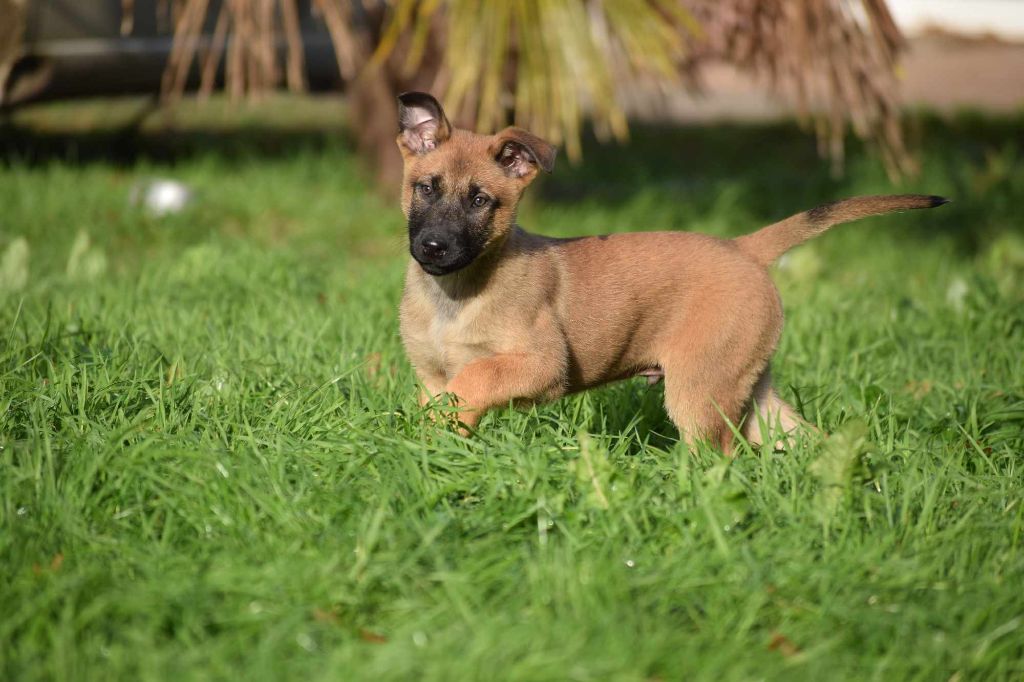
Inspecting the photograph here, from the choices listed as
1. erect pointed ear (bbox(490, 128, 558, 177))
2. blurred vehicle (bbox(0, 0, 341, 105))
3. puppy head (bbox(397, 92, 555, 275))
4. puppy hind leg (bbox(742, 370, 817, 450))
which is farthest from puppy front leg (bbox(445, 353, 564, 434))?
blurred vehicle (bbox(0, 0, 341, 105))

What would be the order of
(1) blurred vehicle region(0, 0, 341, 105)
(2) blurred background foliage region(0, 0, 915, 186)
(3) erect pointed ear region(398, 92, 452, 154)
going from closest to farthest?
(3) erect pointed ear region(398, 92, 452, 154), (2) blurred background foliage region(0, 0, 915, 186), (1) blurred vehicle region(0, 0, 341, 105)

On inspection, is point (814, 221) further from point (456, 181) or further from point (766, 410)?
point (456, 181)

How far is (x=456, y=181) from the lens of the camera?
12.5 feet

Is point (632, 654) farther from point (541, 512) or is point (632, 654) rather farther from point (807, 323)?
point (807, 323)

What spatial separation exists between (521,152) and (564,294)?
1.72 feet

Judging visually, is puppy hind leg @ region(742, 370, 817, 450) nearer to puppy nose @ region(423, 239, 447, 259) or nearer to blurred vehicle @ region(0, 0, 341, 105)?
puppy nose @ region(423, 239, 447, 259)

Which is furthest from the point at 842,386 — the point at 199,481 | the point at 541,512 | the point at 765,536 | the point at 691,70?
the point at 691,70

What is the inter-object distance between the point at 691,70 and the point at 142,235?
3.64 metres

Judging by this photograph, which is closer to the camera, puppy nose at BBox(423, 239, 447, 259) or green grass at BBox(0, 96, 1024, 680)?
green grass at BBox(0, 96, 1024, 680)

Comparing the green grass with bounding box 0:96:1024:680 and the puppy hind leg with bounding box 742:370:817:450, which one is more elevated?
the green grass with bounding box 0:96:1024:680

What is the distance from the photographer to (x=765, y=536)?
9.78 ft

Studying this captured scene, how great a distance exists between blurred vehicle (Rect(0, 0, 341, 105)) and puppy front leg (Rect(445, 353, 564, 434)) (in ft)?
15.3

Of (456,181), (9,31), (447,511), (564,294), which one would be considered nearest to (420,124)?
(456,181)

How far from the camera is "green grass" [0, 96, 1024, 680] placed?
8.12 feet
